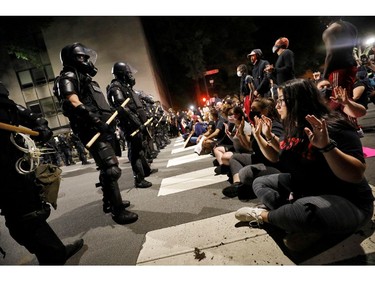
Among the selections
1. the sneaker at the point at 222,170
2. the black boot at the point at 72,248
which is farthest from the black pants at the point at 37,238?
the sneaker at the point at 222,170

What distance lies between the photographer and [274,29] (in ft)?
87.1

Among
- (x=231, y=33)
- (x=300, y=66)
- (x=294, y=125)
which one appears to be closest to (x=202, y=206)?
(x=294, y=125)

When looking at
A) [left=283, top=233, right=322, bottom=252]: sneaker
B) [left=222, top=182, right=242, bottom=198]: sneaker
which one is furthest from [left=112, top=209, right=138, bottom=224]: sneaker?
[left=283, top=233, right=322, bottom=252]: sneaker

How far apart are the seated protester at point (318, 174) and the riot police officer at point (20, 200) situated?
1.99m

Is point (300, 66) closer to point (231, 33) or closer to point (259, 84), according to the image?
point (231, 33)

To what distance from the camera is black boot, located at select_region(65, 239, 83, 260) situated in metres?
2.46

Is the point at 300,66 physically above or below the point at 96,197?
above

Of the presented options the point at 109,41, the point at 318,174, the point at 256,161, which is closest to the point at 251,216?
the point at 318,174

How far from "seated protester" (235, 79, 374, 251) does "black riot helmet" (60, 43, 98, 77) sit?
256 cm

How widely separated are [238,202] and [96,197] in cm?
313

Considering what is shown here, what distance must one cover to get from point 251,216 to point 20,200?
2.09 m

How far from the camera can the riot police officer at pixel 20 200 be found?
203 cm

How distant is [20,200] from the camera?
206cm

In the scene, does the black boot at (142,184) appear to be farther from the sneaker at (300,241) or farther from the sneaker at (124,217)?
the sneaker at (300,241)
